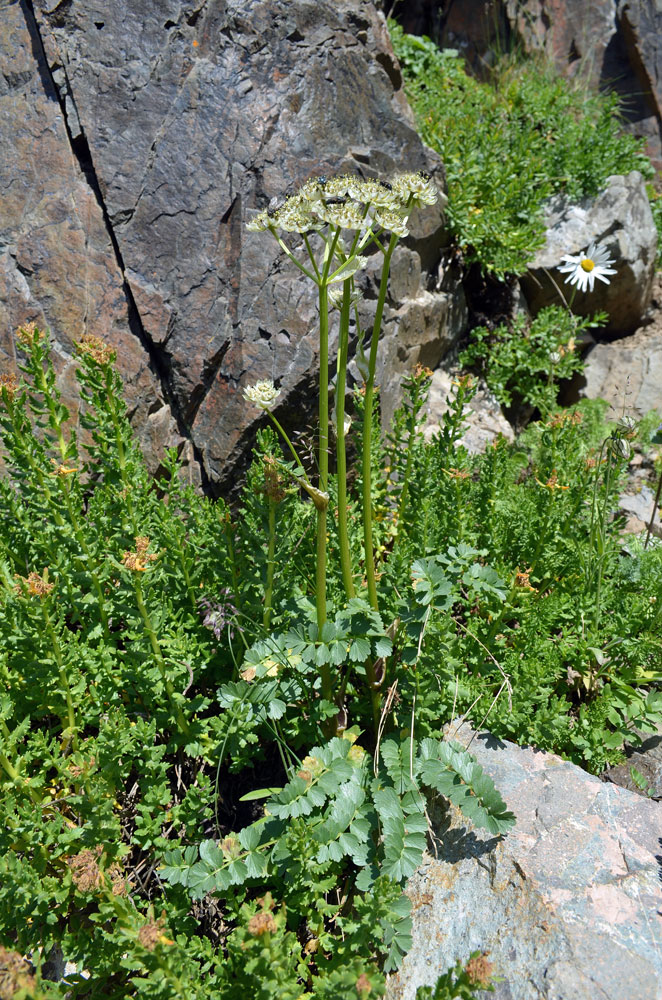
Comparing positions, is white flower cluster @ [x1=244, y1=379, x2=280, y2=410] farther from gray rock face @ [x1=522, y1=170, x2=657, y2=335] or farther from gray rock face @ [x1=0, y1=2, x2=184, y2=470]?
gray rock face @ [x1=522, y1=170, x2=657, y2=335]

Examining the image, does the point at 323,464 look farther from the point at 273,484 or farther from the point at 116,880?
the point at 116,880

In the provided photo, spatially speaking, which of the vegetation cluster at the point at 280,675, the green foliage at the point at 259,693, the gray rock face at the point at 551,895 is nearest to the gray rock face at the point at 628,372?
the vegetation cluster at the point at 280,675

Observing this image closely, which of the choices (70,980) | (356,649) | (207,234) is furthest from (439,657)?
(207,234)

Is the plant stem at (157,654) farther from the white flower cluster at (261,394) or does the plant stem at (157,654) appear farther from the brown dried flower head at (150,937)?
the brown dried flower head at (150,937)

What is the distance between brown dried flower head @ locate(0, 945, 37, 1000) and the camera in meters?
1.68

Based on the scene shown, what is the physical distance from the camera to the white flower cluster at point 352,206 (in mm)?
2062

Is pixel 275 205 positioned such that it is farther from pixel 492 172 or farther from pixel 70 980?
pixel 492 172

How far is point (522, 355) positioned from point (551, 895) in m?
3.94

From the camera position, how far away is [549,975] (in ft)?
6.95

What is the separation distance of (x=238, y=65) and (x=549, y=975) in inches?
182

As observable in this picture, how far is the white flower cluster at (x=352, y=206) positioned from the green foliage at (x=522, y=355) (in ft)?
10.4

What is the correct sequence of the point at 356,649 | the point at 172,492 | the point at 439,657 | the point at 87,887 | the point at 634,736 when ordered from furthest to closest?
1. the point at 172,492
2. the point at 634,736
3. the point at 439,657
4. the point at 356,649
5. the point at 87,887

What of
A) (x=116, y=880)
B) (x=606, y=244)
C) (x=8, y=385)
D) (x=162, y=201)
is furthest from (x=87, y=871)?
(x=606, y=244)

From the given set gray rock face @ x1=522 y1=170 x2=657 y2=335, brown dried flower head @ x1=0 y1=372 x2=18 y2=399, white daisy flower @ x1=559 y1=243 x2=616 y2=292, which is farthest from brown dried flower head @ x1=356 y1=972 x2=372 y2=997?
gray rock face @ x1=522 y1=170 x2=657 y2=335
